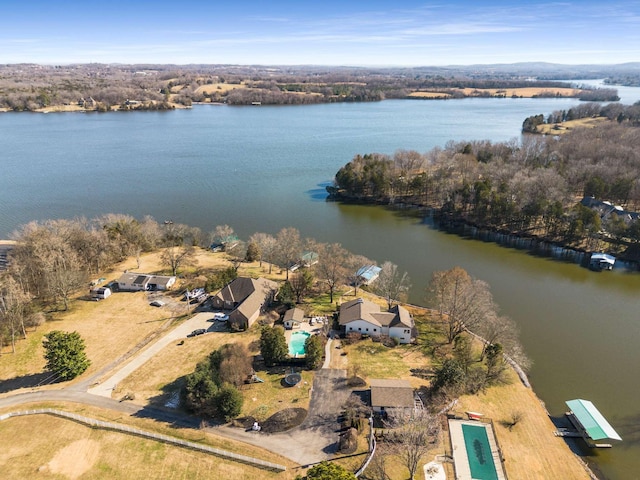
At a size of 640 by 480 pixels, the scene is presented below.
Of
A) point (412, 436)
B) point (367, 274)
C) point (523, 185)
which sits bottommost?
point (367, 274)

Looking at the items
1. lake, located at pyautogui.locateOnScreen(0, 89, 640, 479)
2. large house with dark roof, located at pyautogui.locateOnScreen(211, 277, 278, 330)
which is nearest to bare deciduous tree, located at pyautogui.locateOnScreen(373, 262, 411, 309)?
lake, located at pyautogui.locateOnScreen(0, 89, 640, 479)

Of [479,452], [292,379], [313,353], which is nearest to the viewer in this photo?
[479,452]

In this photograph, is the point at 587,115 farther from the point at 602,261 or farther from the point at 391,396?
the point at 391,396

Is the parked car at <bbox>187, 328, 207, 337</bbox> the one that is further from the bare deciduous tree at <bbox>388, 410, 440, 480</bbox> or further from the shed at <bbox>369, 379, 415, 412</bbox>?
the bare deciduous tree at <bbox>388, 410, 440, 480</bbox>

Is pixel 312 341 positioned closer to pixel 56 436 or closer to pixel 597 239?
pixel 56 436

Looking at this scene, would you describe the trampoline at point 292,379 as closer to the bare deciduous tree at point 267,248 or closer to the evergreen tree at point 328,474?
the evergreen tree at point 328,474

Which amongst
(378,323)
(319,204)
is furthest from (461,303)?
(319,204)

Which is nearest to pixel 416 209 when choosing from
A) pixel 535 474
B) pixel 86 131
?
pixel 535 474
